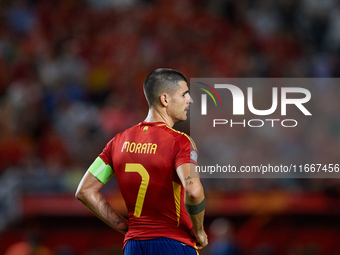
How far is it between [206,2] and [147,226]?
9112mm

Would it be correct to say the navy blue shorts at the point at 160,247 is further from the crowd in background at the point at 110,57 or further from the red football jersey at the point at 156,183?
the crowd in background at the point at 110,57

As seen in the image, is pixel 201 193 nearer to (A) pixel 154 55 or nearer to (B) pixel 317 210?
(B) pixel 317 210

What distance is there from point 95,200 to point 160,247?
0.60 meters

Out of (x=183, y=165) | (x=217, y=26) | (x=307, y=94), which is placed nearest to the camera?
(x=183, y=165)

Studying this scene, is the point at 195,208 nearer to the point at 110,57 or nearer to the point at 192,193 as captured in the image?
the point at 192,193

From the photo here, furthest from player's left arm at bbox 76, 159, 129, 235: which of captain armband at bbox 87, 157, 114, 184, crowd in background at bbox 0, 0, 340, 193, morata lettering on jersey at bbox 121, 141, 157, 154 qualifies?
crowd in background at bbox 0, 0, 340, 193

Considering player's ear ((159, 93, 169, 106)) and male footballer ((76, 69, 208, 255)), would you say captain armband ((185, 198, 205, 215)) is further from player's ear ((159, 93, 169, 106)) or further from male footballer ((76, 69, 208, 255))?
player's ear ((159, 93, 169, 106))

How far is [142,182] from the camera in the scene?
325cm

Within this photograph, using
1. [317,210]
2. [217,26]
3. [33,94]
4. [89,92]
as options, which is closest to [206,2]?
[217,26]

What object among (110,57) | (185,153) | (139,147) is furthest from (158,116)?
(110,57)

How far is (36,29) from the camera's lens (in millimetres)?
11812

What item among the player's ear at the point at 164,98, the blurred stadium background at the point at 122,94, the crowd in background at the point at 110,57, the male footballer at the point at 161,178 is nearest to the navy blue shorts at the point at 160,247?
the male footballer at the point at 161,178

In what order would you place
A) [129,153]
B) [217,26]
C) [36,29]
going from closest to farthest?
[129,153] → [217,26] → [36,29]

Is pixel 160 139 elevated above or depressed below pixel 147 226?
above
